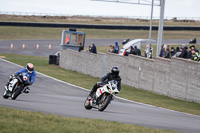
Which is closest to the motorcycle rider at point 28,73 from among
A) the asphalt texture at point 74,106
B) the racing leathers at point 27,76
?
the racing leathers at point 27,76

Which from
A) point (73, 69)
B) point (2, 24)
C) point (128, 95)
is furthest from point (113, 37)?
point (128, 95)

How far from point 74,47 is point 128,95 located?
815 inches

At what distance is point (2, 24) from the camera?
66.6 m

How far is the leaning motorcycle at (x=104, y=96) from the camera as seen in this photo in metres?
13.1

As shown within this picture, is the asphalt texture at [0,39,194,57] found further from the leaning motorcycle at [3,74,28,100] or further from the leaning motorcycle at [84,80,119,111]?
the leaning motorcycle at [84,80,119,111]

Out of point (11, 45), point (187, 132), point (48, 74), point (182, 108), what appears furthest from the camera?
point (11, 45)

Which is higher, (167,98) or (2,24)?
(2,24)

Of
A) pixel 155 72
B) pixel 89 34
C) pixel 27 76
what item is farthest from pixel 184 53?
pixel 89 34

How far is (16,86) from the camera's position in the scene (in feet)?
50.5

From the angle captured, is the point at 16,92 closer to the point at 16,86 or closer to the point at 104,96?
the point at 16,86

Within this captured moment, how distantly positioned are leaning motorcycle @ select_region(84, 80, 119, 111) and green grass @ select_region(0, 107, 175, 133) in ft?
8.41

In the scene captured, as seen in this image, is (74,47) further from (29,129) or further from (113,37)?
(29,129)

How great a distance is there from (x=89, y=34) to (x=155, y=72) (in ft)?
152

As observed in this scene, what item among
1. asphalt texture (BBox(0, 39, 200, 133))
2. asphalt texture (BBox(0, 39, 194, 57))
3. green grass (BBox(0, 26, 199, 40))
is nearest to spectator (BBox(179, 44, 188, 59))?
asphalt texture (BBox(0, 39, 200, 133))
